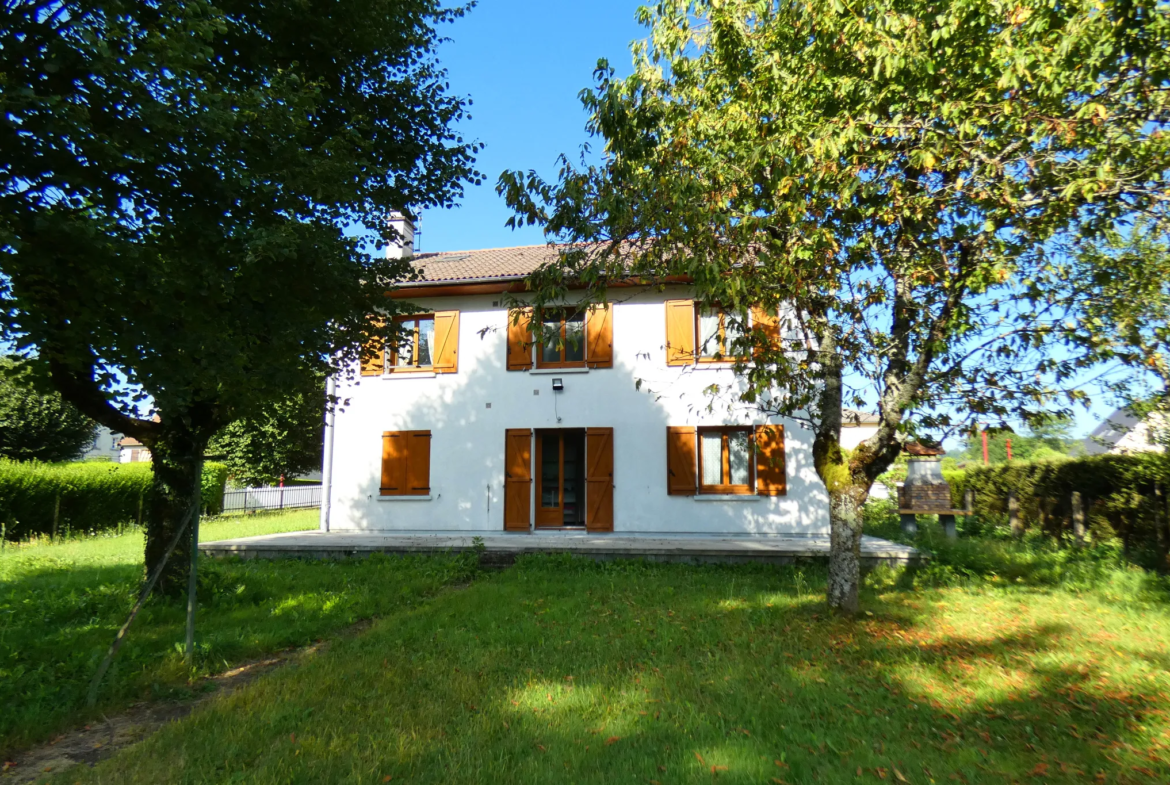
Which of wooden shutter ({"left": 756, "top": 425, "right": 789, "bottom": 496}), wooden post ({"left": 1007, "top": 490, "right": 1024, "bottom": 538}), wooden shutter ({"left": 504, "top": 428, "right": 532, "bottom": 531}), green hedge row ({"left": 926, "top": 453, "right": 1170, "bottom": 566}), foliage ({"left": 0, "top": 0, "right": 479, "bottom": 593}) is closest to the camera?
foliage ({"left": 0, "top": 0, "right": 479, "bottom": 593})

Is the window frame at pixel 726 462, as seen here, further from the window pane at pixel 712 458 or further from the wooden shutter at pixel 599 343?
the wooden shutter at pixel 599 343

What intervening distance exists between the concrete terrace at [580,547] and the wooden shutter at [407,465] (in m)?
1.03

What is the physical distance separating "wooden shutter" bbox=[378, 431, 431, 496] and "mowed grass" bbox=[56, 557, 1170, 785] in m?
6.35

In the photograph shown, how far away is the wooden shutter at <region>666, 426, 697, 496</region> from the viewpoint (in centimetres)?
1220

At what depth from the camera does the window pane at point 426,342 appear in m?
13.5

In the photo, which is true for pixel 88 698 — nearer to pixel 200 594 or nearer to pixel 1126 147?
pixel 200 594

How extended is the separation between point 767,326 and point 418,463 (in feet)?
29.4

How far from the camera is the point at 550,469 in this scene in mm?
13422

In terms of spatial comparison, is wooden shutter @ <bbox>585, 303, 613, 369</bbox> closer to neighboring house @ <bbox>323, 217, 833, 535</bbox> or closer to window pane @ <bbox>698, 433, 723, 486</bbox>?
neighboring house @ <bbox>323, 217, 833, 535</bbox>

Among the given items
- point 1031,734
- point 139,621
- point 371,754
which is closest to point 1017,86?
point 1031,734

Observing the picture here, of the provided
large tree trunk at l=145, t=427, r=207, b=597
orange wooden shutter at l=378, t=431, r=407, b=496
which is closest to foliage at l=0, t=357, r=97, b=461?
orange wooden shutter at l=378, t=431, r=407, b=496

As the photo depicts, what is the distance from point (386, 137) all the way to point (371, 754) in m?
6.09

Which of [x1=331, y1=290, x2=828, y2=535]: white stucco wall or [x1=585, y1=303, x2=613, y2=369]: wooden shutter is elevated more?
[x1=585, y1=303, x2=613, y2=369]: wooden shutter

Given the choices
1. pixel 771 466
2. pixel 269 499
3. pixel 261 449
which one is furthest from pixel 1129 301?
pixel 261 449
